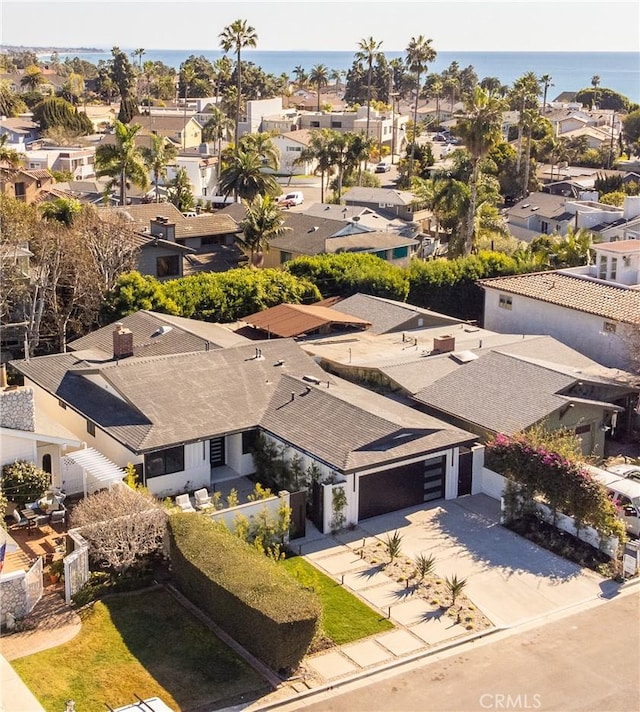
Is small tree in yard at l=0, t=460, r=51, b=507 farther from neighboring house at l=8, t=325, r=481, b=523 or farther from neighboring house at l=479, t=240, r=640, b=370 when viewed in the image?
neighboring house at l=479, t=240, r=640, b=370

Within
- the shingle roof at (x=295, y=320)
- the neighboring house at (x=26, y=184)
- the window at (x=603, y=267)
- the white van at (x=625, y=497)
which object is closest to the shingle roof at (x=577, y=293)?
the window at (x=603, y=267)

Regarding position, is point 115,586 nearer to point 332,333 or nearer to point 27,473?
point 27,473

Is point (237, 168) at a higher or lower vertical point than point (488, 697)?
higher

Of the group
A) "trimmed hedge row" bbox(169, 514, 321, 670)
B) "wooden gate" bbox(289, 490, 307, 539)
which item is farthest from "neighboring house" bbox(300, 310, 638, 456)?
"trimmed hedge row" bbox(169, 514, 321, 670)

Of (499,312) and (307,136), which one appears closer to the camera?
(499,312)

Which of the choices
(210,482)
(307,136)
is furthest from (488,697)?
(307,136)

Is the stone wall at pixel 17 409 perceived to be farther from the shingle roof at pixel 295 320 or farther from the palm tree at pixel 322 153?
the palm tree at pixel 322 153
